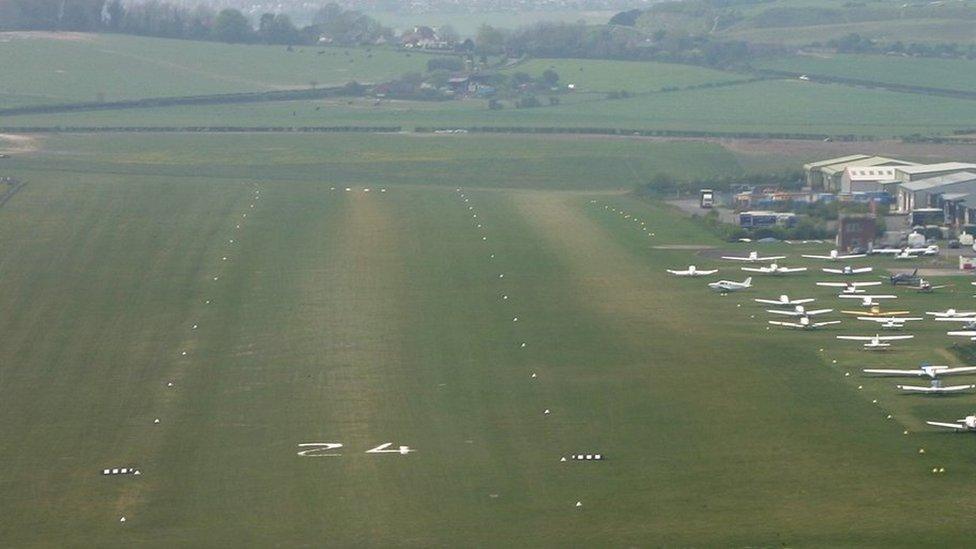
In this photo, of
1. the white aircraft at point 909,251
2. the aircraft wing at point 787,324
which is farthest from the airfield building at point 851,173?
the aircraft wing at point 787,324

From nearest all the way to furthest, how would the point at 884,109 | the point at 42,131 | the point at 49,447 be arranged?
the point at 49,447 < the point at 42,131 < the point at 884,109

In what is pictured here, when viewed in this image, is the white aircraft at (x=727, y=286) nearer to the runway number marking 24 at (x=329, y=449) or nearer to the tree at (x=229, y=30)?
the runway number marking 24 at (x=329, y=449)

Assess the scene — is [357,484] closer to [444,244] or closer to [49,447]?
[49,447]

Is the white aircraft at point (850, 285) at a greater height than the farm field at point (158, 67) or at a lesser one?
lesser

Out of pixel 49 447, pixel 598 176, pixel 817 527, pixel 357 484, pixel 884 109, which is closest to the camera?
pixel 817 527

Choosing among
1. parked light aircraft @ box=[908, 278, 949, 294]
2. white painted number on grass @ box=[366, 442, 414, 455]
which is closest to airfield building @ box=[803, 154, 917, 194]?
parked light aircraft @ box=[908, 278, 949, 294]

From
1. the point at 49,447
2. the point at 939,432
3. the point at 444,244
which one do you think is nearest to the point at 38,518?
the point at 49,447
